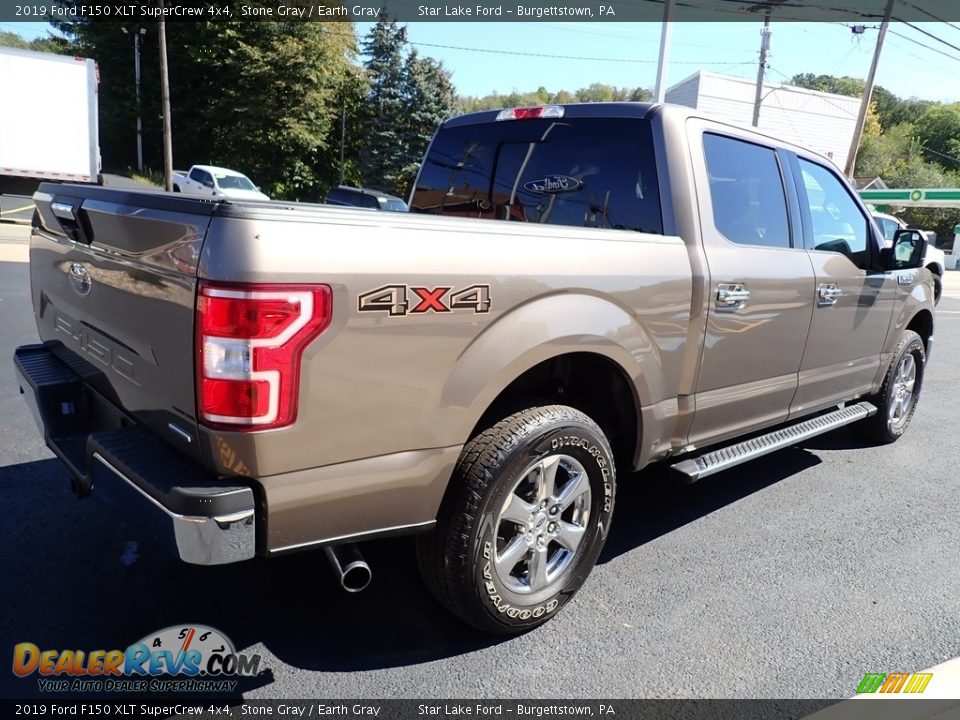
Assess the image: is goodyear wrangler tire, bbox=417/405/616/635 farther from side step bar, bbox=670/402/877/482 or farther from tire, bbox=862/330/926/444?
tire, bbox=862/330/926/444

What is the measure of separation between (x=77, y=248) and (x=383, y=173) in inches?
1541

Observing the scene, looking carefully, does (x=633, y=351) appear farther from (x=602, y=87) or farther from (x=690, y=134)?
(x=602, y=87)

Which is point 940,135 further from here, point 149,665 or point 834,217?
point 149,665

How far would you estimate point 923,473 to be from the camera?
4789 millimetres

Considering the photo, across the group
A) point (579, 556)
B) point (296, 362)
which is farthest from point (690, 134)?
point (296, 362)

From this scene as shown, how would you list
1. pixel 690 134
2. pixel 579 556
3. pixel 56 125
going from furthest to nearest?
pixel 56 125
pixel 690 134
pixel 579 556

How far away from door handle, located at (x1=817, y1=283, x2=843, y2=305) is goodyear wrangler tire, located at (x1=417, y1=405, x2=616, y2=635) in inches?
71.3

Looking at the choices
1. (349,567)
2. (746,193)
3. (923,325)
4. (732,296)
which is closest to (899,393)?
(923,325)

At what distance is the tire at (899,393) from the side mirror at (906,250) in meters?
0.64

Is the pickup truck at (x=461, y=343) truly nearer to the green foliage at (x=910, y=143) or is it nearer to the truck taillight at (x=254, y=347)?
the truck taillight at (x=254, y=347)

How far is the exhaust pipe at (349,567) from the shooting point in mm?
2197

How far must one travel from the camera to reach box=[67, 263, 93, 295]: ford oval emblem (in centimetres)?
261

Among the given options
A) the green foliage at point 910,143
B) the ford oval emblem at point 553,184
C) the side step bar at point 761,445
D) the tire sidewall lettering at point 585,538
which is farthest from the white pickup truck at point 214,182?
the green foliage at point 910,143

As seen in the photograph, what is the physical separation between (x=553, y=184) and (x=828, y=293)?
5.52 feet
